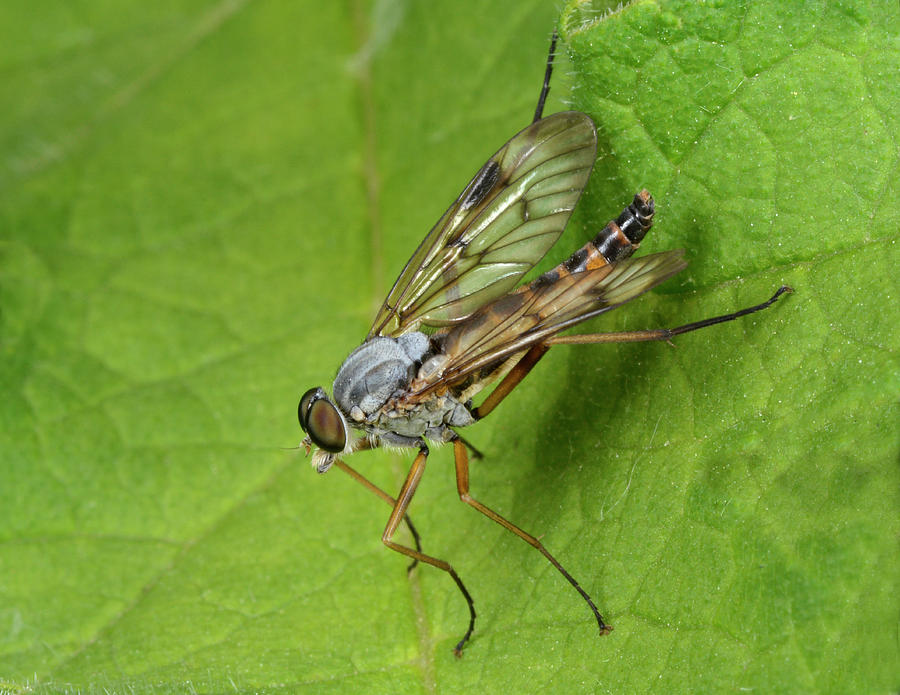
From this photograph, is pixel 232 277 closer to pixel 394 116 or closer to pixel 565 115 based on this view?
pixel 394 116

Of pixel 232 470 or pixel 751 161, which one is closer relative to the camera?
pixel 751 161

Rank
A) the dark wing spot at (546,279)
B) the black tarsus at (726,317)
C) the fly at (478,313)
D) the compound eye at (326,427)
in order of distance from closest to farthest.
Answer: the black tarsus at (726,317) < the fly at (478,313) < the dark wing spot at (546,279) < the compound eye at (326,427)

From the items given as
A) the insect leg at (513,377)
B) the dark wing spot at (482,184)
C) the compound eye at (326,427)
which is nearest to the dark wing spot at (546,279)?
the insect leg at (513,377)

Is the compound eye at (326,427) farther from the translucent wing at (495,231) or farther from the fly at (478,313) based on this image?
the translucent wing at (495,231)

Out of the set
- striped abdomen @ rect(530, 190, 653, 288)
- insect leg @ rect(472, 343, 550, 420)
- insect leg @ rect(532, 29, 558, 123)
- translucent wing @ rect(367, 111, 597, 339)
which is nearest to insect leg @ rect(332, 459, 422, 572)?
insect leg @ rect(472, 343, 550, 420)

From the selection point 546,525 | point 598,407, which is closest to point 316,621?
point 546,525

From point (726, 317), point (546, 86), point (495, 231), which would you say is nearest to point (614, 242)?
point (726, 317)
